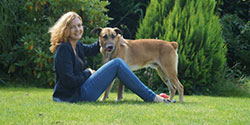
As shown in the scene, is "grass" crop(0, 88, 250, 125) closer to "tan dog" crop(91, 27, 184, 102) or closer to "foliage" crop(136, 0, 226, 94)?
"tan dog" crop(91, 27, 184, 102)

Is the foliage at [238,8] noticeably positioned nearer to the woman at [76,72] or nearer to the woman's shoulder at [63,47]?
the woman at [76,72]

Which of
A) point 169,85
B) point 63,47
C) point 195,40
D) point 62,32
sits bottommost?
point 169,85

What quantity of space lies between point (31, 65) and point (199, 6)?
482 cm

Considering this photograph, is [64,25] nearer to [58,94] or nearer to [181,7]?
[58,94]

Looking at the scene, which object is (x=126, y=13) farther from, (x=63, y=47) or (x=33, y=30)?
(x=63, y=47)

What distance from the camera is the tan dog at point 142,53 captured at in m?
5.45

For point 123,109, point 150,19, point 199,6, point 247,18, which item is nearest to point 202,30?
point 199,6

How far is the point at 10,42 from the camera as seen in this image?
791cm

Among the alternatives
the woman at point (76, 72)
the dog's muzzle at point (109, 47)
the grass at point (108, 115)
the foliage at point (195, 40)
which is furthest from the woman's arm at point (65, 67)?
the foliage at point (195, 40)

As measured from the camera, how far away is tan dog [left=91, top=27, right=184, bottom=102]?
215 inches

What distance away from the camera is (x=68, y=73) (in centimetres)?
411

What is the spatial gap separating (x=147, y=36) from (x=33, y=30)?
3133mm

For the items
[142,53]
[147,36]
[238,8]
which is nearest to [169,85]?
[142,53]

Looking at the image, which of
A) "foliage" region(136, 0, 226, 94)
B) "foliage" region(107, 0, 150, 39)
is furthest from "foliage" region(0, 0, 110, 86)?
"foliage" region(107, 0, 150, 39)
